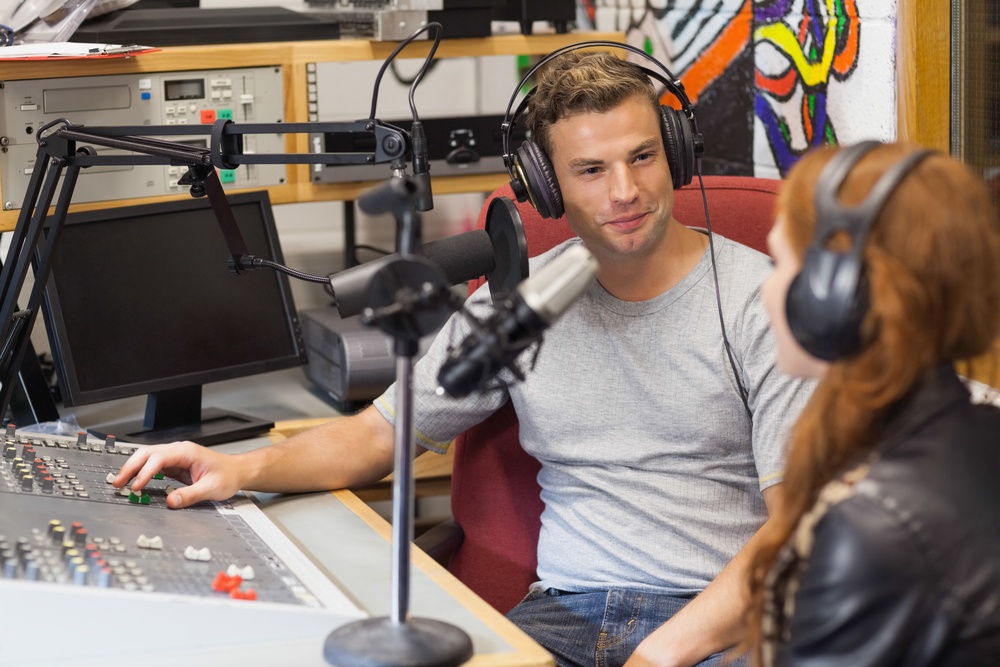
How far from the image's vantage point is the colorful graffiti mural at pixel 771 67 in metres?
1.79

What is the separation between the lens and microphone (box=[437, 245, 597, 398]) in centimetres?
91

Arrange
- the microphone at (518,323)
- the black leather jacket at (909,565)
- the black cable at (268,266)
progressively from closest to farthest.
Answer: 1. the black leather jacket at (909,565)
2. the microphone at (518,323)
3. the black cable at (268,266)

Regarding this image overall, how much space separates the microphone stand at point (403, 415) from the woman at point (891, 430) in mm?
279

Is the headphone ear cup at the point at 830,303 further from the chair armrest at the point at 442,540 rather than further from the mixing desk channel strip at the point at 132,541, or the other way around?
the chair armrest at the point at 442,540

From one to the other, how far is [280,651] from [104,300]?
1042 mm

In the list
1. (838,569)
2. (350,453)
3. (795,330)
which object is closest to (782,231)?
(795,330)

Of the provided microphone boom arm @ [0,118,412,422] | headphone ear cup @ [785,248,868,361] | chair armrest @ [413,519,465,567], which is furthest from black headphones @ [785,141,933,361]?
chair armrest @ [413,519,465,567]

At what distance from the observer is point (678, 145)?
152cm

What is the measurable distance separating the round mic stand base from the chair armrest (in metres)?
0.59

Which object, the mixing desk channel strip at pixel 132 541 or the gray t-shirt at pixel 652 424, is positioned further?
the gray t-shirt at pixel 652 424

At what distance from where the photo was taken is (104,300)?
191cm

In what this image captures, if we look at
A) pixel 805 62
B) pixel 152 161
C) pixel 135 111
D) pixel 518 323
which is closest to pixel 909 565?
pixel 518 323

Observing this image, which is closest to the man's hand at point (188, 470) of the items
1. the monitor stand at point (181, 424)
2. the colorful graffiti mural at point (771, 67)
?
the monitor stand at point (181, 424)

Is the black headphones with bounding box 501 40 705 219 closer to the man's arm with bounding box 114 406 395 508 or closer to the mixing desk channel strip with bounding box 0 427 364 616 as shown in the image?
the man's arm with bounding box 114 406 395 508
